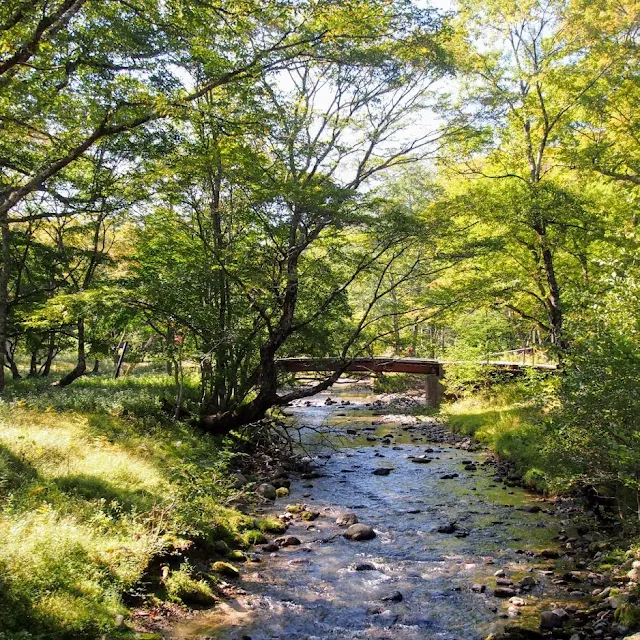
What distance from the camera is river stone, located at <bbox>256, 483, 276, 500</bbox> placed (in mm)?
11967

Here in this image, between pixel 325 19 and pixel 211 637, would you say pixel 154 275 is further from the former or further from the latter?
pixel 211 637

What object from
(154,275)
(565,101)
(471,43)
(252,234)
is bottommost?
(154,275)

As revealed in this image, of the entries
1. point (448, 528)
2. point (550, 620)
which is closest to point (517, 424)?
point (448, 528)

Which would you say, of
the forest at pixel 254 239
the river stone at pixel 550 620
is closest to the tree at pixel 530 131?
the forest at pixel 254 239

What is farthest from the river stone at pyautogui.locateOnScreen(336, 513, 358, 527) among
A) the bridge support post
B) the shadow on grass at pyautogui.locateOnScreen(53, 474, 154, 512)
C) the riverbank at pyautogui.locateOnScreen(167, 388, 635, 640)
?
the bridge support post

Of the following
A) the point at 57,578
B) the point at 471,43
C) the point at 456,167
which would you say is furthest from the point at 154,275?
the point at 471,43

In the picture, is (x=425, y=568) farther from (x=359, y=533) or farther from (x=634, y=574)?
(x=634, y=574)

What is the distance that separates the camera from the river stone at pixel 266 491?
1197cm

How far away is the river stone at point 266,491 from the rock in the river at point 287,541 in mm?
2556

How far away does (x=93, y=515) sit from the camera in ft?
22.7

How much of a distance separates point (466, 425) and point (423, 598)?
1411 cm

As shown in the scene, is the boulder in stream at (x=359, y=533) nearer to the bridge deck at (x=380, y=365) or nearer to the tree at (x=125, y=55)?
the bridge deck at (x=380, y=365)

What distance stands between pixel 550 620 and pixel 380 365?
55.0 feet

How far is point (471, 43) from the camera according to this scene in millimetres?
17938
